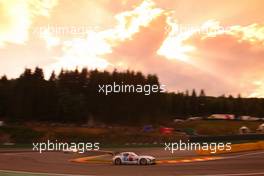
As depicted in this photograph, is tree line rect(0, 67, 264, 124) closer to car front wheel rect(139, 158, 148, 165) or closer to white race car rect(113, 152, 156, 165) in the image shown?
white race car rect(113, 152, 156, 165)

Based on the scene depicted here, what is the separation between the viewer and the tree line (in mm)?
24000

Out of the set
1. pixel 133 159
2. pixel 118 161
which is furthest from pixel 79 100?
pixel 133 159

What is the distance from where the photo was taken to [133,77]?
2317 cm

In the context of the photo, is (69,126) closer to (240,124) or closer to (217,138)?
(217,138)

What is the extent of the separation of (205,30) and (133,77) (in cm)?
498

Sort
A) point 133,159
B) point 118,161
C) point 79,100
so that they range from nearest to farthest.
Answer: point 133,159 < point 118,161 < point 79,100

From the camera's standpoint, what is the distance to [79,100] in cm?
2528

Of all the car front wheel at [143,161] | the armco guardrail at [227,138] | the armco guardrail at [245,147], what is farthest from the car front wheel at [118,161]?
the armco guardrail at [245,147]

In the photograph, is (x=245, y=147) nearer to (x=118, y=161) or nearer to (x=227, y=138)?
(x=227, y=138)

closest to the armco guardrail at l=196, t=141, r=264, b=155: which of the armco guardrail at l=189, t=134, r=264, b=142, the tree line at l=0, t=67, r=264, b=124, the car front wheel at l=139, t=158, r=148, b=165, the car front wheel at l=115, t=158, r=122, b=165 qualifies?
the armco guardrail at l=189, t=134, r=264, b=142

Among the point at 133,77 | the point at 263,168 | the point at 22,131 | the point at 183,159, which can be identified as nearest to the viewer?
the point at 263,168

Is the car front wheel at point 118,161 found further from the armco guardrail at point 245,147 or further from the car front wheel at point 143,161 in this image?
the armco guardrail at point 245,147

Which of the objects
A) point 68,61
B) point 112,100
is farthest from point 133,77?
point 68,61

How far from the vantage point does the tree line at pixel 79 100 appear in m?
24.0
